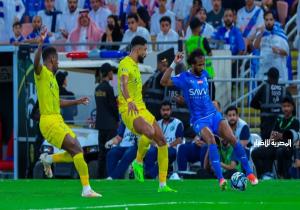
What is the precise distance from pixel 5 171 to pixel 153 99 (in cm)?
380

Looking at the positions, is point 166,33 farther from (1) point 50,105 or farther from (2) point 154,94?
(1) point 50,105

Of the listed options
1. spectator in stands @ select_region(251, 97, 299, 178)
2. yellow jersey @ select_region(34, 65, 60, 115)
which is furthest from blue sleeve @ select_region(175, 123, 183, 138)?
yellow jersey @ select_region(34, 65, 60, 115)

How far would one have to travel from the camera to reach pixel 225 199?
1698cm

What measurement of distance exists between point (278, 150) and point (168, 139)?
7.52ft

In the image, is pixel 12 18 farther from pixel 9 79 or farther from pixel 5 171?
pixel 5 171

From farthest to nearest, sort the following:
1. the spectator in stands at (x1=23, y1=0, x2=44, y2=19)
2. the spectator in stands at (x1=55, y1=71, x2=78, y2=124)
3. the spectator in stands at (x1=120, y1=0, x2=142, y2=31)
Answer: the spectator in stands at (x1=23, y1=0, x2=44, y2=19) < the spectator in stands at (x1=120, y1=0, x2=142, y2=31) < the spectator in stands at (x1=55, y1=71, x2=78, y2=124)

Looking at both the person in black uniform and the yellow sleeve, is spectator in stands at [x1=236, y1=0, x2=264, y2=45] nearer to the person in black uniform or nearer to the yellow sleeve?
the person in black uniform

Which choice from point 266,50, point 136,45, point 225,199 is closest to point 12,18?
point 266,50

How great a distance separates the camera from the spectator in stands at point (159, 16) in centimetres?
2894

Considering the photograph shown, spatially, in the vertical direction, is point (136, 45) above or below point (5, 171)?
above

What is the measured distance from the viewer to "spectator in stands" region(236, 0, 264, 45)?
2791 cm

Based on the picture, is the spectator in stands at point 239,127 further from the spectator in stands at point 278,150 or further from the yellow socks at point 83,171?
the yellow socks at point 83,171

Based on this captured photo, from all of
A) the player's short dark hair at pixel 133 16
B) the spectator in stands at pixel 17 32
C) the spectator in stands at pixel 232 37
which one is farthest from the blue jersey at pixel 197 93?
the spectator in stands at pixel 17 32

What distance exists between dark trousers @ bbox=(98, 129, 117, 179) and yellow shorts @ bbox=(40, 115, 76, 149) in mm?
7061
